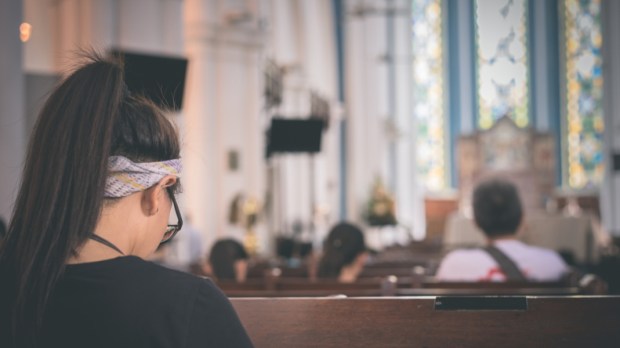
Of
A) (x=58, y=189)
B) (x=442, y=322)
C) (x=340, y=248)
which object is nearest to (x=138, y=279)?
(x=58, y=189)

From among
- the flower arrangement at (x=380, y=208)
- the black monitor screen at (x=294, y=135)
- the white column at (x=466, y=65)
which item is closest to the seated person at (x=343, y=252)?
the black monitor screen at (x=294, y=135)

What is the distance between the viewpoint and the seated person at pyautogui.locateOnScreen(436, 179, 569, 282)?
4109 millimetres

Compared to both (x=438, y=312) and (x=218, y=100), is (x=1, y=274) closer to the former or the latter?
(x=438, y=312)

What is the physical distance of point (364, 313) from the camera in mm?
1896

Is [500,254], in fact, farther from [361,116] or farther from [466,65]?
[466,65]

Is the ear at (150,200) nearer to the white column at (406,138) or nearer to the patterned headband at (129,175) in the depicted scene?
the patterned headband at (129,175)

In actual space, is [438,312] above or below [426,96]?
below

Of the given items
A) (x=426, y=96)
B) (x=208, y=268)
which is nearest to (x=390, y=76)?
(x=426, y=96)

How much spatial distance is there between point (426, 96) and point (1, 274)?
2784cm

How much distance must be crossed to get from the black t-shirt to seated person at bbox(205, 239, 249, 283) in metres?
4.57

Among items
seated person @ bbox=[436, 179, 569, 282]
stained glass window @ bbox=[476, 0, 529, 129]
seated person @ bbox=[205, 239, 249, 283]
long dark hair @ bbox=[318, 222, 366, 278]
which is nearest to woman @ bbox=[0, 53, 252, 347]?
seated person @ bbox=[436, 179, 569, 282]

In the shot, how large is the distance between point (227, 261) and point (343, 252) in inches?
58.9

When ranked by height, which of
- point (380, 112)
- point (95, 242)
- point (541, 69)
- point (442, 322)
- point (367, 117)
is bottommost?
point (442, 322)

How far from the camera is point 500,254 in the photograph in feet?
13.5
